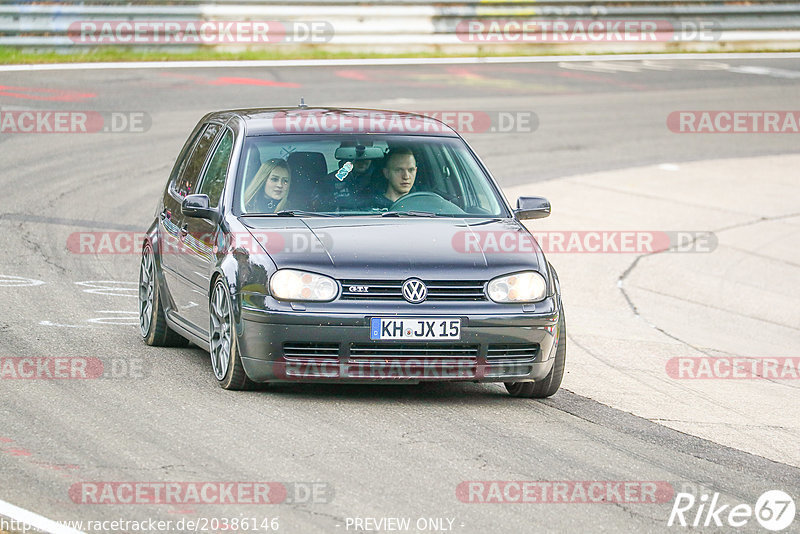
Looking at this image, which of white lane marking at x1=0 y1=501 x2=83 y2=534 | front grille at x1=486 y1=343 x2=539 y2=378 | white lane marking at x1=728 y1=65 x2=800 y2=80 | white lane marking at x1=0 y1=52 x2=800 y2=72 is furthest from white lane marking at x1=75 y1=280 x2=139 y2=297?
white lane marking at x1=728 y1=65 x2=800 y2=80

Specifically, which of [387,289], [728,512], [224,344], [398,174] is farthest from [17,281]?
[728,512]

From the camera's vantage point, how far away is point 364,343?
8.08m

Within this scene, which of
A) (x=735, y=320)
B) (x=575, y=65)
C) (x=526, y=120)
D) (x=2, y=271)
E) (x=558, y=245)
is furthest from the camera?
(x=575, y=65)

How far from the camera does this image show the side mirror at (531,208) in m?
9.39

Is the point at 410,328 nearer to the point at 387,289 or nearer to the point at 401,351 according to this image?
the point at 401,351

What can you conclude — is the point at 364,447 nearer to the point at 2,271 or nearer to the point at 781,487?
the point at 781,487

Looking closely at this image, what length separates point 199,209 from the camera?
9.04 m

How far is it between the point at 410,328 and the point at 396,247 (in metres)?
0.53

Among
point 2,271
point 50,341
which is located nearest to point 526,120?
point 2,271

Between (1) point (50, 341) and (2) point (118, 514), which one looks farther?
(1) point (50, 341)

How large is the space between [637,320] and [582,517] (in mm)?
6947

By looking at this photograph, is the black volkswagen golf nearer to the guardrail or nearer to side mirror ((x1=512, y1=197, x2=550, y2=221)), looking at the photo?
side mirror ((x1=512, y1=197, x2=550, y2=221))

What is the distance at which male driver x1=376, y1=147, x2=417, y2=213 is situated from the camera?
919 cm

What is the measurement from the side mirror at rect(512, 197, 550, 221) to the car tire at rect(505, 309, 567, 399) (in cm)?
92
